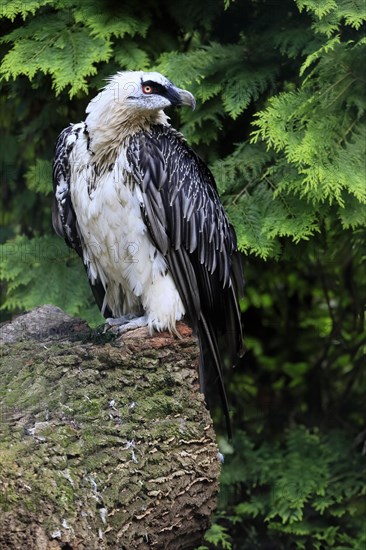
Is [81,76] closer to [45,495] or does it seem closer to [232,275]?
[232,275]

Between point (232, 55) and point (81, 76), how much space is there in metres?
1.00

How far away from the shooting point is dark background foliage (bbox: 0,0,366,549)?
4.96 meters

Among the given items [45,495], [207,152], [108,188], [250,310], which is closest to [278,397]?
[250,310]

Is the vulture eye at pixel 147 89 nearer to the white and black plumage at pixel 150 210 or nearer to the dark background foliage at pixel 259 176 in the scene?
the white and black plumage at pixel 150 210

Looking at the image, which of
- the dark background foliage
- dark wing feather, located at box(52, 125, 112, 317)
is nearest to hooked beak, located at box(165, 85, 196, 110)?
dark wing feather, located at box(52, 125, 112, 317)

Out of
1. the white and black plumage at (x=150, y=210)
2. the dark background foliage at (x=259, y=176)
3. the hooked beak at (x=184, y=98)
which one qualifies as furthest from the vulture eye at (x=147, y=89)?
the dark background foliage at (x=259, y=176)

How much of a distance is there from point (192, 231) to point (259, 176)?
0.98m

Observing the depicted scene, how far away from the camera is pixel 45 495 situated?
9.99 ft

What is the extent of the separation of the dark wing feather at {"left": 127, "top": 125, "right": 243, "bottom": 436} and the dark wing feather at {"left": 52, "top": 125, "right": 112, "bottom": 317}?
0.41 m

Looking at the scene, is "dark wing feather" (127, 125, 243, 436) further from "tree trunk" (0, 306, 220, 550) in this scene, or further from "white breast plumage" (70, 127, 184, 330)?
"tree trunk" (0, 306, 220, 550)

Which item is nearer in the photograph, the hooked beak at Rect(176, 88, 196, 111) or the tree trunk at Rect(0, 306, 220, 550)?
the tree trunk at Rect(0, 306, 220, 550)

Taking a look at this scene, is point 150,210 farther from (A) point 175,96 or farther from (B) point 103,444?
(B) point 103,444

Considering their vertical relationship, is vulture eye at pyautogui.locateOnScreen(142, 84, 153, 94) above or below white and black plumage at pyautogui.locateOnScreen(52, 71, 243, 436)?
above

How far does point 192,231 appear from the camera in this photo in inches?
175
